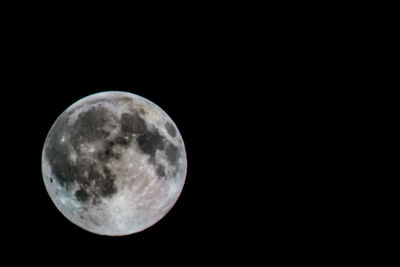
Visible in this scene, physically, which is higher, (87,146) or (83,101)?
(83,101)

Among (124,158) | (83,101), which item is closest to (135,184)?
(124,158)

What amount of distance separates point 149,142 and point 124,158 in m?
0.31

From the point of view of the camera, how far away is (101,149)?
12.5 feet

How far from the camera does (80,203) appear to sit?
3969 mm

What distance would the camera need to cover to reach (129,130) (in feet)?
12.9

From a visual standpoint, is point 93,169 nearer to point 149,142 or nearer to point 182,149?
point 149,142

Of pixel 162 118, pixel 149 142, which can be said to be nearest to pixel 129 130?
pixel 149 142

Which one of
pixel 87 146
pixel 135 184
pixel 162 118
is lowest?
pixel 135 184

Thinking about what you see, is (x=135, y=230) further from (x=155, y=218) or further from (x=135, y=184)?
(x=135, y=184)

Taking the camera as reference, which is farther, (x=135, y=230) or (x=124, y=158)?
(x=135, y=230)

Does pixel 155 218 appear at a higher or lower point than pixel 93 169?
lower

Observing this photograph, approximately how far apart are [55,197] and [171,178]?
4.14 ft

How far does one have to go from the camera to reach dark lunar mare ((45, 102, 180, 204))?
3.81 meters

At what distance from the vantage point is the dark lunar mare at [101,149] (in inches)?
150
